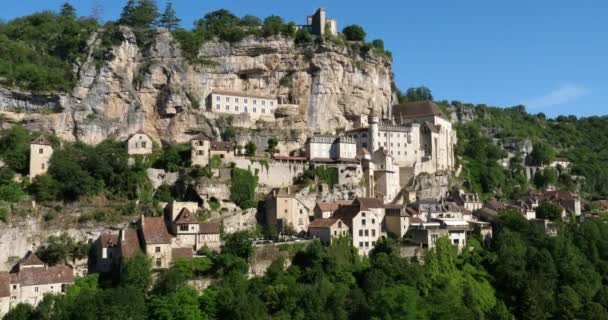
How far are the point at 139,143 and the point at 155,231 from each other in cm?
1612

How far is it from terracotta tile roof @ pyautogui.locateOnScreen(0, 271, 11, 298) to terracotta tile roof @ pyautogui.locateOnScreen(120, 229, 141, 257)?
7.93 metres

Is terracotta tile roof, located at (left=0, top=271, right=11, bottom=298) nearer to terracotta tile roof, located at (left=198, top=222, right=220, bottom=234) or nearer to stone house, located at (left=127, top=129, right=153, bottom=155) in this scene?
terracotta tile roof, located at (left=198, top=222, right=220, bottom=234)

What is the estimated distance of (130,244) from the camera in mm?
46500

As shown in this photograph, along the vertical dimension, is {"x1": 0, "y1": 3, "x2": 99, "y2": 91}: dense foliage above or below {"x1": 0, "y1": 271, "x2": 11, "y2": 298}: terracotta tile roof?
above

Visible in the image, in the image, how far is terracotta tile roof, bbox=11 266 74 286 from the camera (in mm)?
43812

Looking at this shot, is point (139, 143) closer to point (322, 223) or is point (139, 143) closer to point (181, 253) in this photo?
point (181, 253)

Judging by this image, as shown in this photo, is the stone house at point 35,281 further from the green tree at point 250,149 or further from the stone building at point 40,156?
the green tree at point 250,149

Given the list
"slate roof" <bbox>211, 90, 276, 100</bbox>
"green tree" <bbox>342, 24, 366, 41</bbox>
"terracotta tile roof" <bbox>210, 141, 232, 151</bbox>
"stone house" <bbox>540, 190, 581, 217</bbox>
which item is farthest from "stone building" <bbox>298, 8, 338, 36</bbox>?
"stone house" <bbox>540, 190, 581, 217</bbox>

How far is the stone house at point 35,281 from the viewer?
4334 cm

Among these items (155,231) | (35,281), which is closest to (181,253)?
(155,231)

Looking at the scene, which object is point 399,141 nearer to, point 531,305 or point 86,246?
point 531,305

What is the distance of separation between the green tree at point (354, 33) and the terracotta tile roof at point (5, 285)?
53957mm

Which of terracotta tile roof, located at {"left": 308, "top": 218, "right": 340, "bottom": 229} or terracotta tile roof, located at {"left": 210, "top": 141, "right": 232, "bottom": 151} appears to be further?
terracotta tile roof, located at {"left": 210, "top": 141, "right": 232, "bottom": 151}

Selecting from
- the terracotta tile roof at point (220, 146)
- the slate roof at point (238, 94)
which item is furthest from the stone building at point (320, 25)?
the terracotta tile roof at point (220, 146)
